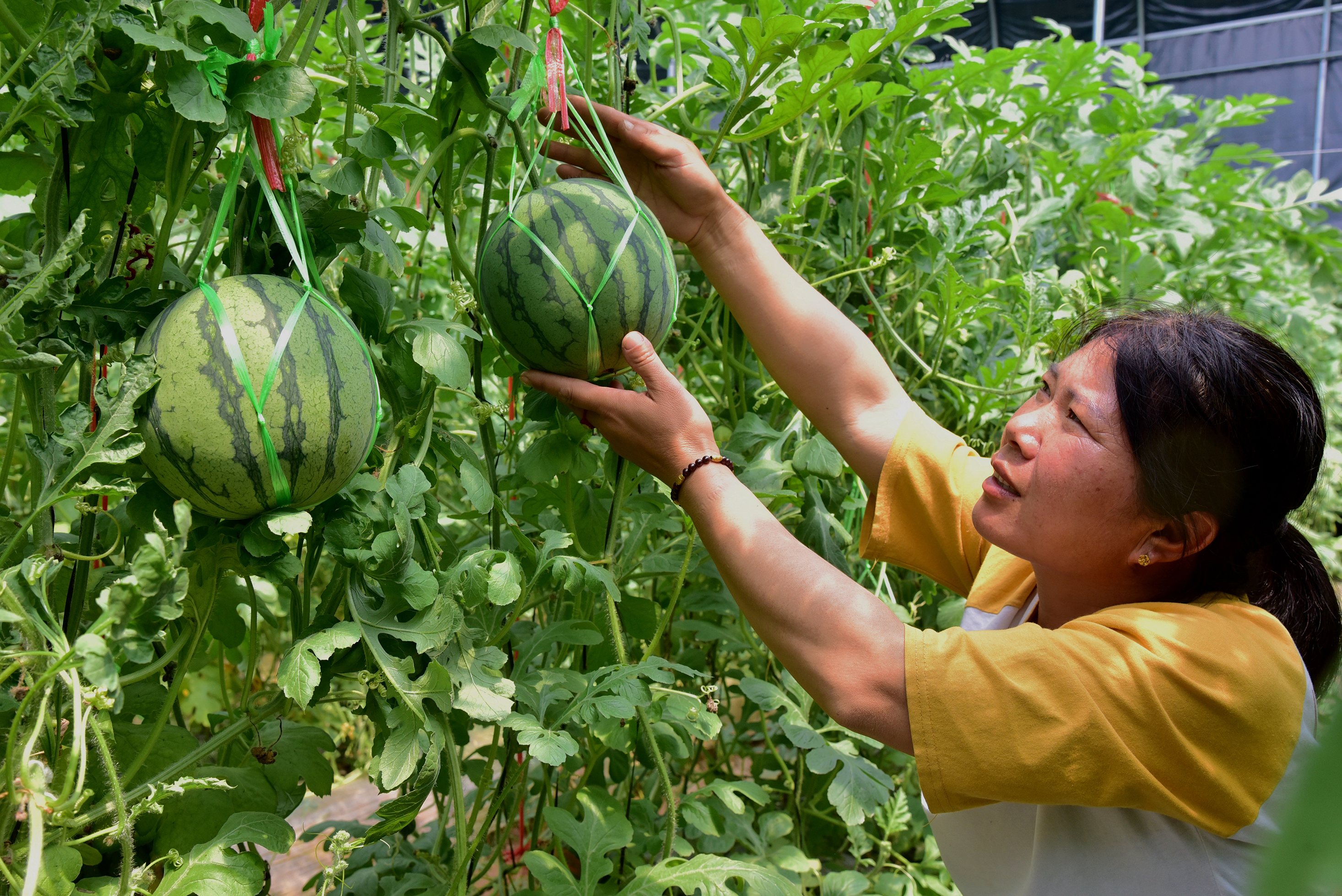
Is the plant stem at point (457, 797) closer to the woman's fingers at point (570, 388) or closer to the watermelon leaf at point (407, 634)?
the watermelon leaf at point (407, 634)

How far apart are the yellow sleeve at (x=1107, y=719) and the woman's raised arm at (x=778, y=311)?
1.85 feet

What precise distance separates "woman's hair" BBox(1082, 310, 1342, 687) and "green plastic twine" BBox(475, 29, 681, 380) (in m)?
0.63

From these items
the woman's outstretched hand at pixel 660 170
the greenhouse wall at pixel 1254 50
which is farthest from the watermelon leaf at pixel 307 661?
the greenhouse wall at pixel 1254 50

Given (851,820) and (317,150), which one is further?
(317,150)

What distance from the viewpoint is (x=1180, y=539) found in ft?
4.20

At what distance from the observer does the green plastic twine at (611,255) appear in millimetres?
1092

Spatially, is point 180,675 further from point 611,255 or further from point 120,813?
point 611,255

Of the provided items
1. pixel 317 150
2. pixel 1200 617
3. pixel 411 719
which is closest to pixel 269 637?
pixel 317 150

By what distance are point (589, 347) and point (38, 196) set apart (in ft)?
2.27

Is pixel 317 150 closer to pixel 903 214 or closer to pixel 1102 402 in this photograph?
pixel 903 214

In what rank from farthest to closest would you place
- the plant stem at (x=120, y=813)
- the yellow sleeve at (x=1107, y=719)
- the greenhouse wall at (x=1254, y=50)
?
the greenhouse wall at (x=1254, y=50)
the yellow sleeve at (x=1107, y=719)
the plant stem at (x=120, y=813)

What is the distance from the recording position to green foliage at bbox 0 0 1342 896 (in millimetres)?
901

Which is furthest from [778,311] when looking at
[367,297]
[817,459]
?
[367,297]

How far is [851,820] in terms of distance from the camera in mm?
1415
